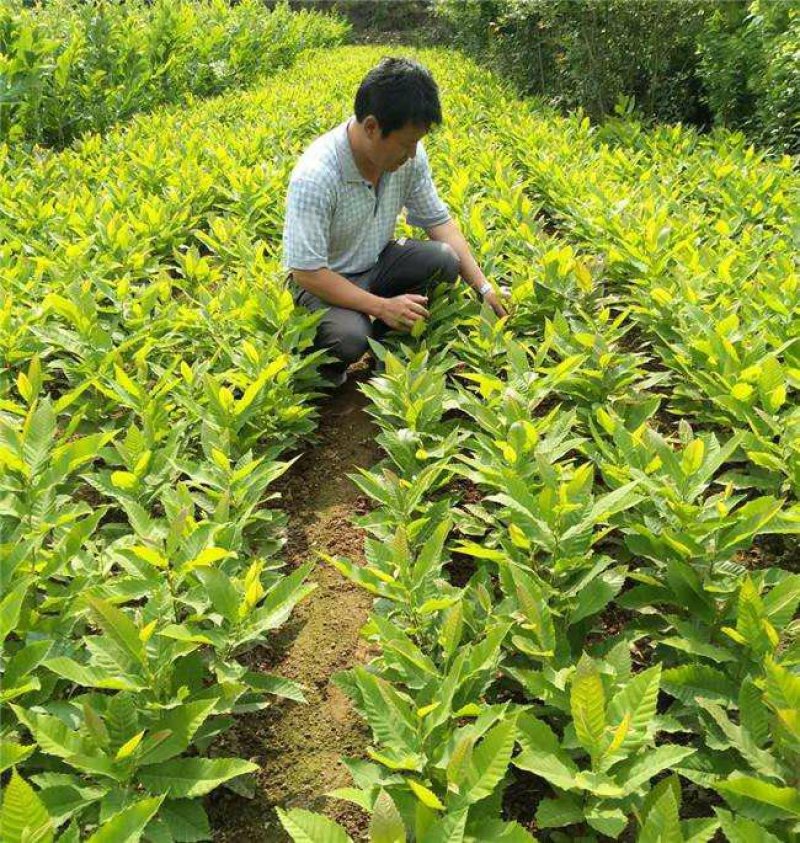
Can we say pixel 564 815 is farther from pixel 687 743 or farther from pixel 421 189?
pixel 421 189

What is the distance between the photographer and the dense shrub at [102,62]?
24.9ft

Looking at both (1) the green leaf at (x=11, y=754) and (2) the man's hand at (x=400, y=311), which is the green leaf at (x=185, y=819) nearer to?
(1) the green leaf at (x=11, y=754)

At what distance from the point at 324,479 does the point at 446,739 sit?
1.60 meters

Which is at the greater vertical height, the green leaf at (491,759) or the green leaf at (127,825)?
the green leaf at (127,825)

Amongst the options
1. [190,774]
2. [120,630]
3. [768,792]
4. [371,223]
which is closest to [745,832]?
[768,792]

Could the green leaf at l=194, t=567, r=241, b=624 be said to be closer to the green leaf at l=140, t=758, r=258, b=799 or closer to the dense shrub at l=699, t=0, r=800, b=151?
the green leaf at l=140, t=758, r=258, b=799

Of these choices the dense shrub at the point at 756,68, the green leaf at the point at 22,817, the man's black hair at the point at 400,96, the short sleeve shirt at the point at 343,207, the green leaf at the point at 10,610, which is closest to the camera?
the green leaf at the point at 22,817

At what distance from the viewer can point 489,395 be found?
116 inches

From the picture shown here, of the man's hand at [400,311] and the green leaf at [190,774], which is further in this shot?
the man's hand at [400,311]

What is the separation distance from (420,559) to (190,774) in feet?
2.56

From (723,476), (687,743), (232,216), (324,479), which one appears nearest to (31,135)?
(232,216)

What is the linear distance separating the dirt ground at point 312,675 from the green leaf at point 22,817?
0.60m

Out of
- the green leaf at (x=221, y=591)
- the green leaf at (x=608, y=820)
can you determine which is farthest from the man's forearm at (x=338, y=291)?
the green leaf at (x=608, y=820)

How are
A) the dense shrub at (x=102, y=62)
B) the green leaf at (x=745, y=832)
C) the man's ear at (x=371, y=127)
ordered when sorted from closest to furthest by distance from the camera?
the green leaf at (x=745, y=832) → the man's ear at (x=371, y=127) → the dense shrub at (x=102, y=62)
